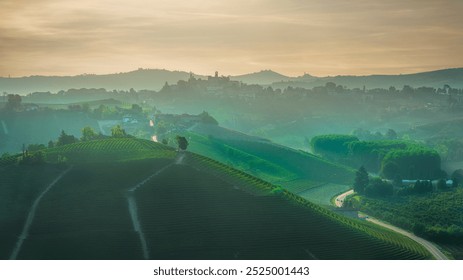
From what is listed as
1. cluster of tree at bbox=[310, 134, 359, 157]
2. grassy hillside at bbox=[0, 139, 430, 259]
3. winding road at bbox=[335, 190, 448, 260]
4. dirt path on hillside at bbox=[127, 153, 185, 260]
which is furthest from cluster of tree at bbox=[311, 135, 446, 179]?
dirt path on hillside at bbox=[127, 153, 185, 260]

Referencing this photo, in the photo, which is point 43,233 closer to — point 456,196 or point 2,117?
point 456,196

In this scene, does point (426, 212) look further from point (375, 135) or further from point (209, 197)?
point (375, 135)

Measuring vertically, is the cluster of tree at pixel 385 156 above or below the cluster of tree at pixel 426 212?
above

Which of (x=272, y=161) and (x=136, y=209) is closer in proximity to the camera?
(x=136, y=209)

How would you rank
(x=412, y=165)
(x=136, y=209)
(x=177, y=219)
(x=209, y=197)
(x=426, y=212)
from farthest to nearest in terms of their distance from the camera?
(x=412, y=165) → (x=426, y=212) → (x=209, y=197) → (x=136, y=209) → (x=177, y=219)

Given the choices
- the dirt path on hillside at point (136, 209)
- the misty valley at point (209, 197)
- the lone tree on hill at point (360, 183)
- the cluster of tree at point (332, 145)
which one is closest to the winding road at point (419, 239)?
the misty valley at point (209, 197)

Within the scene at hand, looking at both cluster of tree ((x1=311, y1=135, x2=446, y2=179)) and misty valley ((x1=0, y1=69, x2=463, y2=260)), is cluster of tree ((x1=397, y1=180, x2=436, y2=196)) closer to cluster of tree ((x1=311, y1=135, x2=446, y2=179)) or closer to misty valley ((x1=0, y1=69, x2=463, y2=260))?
misty valley ((x1=0, y1=69, x2=463, y2=260))

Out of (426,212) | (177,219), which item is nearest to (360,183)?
(426,212)

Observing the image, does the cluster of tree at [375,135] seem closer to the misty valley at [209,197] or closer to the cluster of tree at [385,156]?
the misty valley at [209,197]

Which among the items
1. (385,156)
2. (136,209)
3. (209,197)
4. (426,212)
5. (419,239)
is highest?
(209,197)
